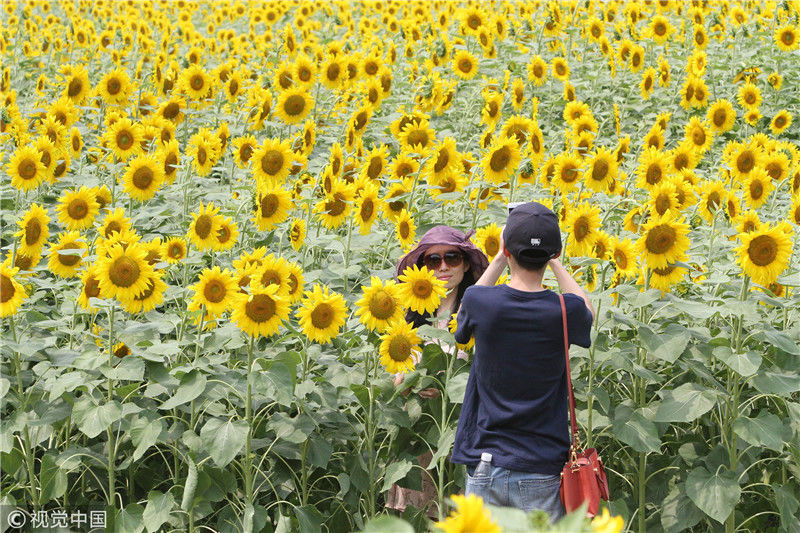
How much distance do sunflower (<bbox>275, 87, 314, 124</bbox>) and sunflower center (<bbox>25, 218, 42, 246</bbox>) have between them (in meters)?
2.13

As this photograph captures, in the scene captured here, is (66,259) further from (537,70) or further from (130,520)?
(537,70)

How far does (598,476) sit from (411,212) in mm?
1985

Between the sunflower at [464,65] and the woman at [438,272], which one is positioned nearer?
the woman at [438,272]

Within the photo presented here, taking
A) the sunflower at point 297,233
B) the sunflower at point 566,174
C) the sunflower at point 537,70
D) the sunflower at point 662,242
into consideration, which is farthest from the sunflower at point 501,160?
the sunflower at point 537,70

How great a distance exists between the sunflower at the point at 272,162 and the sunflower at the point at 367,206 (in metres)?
0.52

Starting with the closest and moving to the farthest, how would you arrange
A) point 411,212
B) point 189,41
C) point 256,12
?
point 411,212
point 189,41
point 256,12

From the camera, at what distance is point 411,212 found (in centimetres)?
466

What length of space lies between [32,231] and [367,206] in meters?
1.53

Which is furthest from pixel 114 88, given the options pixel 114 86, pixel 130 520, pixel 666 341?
pixel 666 341

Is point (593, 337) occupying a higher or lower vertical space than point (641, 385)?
higher

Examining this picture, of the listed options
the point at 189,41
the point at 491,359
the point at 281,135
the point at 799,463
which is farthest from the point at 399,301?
the point at 189,41

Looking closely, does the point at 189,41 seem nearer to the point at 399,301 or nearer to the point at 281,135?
the point at 281,135

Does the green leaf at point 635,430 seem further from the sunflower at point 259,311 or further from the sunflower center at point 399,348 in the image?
the sunflower at point 259,311

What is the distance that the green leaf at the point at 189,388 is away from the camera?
11.4 feet
